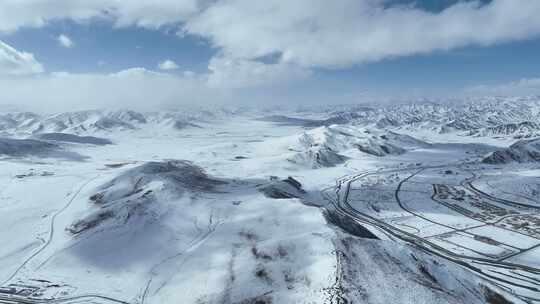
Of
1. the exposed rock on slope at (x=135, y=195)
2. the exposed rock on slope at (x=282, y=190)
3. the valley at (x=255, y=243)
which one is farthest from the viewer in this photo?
the exposed rock on slope at (x=282, y=190)

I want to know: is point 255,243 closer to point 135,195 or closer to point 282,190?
point 135,195

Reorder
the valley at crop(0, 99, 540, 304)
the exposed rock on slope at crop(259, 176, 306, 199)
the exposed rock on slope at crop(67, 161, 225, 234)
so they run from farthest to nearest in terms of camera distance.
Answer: the exposed rock on slope at crop(259, 176, 306, 199), the exposed rock on slope at crop(67, 161, 225, 234), the valley at crop(0, 99, 540, 304)

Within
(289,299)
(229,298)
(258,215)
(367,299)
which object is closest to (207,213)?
(258,215)

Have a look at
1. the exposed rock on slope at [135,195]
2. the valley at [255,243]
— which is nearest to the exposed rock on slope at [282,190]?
the valley at [255,243]

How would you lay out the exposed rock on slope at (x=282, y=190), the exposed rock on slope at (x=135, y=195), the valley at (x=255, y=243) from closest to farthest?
1. the valley at (x=255, y=243)
2. the exposed rock on slope at (x=135, y=195)
3. the exposed rock on slope at (x=282, y=190)

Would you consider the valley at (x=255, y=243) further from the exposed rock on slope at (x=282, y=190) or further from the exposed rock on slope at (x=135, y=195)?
the exposed rock on slope at (x=282, y=190)

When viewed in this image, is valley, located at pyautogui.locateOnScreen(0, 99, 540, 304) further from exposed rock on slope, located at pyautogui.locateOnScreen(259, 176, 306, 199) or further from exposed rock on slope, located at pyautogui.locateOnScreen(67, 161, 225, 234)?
exposed rock on slope, located at pyautogui.locateOnScreen(259, 176, 306, 199)

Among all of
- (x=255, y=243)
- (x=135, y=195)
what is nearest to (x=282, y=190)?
(x=135, y=195)

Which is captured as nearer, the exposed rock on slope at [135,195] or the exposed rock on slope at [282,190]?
the exposed rock on slope at [135,195]

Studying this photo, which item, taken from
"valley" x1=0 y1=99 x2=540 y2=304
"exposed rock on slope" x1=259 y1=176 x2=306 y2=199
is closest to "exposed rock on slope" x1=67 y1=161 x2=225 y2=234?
"valley" x1=0 y1=99 x2=540 y2=304
